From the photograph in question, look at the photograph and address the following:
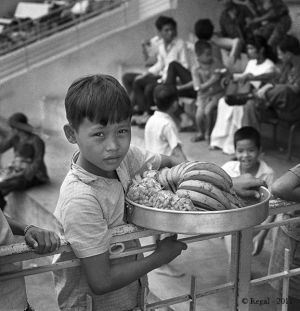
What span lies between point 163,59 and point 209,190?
6.37 m

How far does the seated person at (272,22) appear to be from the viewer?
7.31m

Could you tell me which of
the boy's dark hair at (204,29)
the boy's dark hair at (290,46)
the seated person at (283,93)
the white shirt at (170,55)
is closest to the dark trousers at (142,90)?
the white shirt at (170,55)

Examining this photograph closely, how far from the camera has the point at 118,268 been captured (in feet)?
6.54

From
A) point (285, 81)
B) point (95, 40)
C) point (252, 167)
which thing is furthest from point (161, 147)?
point (95, 40)

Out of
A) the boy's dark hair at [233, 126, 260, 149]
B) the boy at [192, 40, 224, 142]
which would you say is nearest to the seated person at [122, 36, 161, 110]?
the boy at [192, 40, 224, 142]

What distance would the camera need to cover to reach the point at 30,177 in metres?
7.14

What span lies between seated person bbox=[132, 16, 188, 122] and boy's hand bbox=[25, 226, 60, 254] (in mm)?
6100

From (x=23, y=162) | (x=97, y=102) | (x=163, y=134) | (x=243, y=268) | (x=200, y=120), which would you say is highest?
(x=97, y=102)

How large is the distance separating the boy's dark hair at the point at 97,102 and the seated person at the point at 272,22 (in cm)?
549

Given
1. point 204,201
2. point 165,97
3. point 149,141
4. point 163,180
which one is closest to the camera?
point 204,201

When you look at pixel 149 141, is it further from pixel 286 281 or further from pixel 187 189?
pixel 187 189

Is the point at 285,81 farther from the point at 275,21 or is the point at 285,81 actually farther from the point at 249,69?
the point at 275,21

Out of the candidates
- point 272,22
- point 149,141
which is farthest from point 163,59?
point 149,141

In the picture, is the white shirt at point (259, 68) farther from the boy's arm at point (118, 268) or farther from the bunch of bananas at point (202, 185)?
the boy's arm at point (118, 268)
